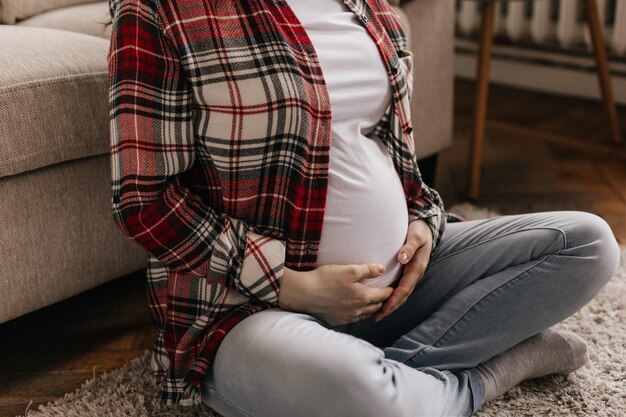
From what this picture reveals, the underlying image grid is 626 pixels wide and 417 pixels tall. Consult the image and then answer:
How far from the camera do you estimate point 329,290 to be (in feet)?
2.50

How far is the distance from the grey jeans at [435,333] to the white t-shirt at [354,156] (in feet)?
0.27

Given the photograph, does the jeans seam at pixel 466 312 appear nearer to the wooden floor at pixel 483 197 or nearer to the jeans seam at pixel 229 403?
the jeans seam at pixel 229 403

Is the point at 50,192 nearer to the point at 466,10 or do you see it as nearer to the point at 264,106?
the point at 264,106

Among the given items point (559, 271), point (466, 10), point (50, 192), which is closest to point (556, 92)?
point (466, 10)

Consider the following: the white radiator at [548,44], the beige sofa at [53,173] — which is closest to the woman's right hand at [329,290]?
the beige sofa at [53,173]

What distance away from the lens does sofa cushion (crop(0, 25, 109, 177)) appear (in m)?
0.89

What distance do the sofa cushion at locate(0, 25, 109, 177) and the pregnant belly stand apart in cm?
35

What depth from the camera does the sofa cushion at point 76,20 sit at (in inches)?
47.5

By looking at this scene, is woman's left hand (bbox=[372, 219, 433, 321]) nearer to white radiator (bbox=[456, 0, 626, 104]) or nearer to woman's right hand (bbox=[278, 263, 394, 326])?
woman's right hand (bbox=[278, 263, 394, 326])

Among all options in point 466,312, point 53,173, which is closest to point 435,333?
point 466,312

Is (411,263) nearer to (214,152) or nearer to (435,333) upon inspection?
(435,333)

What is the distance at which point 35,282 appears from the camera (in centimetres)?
95

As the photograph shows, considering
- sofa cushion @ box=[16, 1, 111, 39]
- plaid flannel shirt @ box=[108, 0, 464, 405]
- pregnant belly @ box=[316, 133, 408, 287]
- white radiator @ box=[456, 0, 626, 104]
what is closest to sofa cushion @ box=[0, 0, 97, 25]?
sofa cushion @ box=[16, 1, 111, 39]

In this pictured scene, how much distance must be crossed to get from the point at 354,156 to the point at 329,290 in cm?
15
